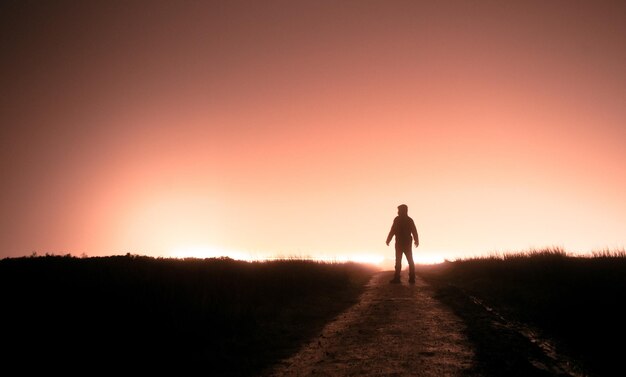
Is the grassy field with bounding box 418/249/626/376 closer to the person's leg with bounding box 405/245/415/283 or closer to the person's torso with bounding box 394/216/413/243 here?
the person's leg with bounding box 405/245/415/283

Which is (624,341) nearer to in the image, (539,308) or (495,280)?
(539,308)

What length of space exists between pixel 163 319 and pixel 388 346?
4.41m

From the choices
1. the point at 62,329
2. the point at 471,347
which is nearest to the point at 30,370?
the point at 62,329

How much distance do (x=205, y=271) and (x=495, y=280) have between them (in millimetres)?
10215

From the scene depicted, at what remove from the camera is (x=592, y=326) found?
6027 mm

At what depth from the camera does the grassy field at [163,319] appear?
561 centimetres

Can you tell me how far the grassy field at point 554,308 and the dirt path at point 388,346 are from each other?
36cm

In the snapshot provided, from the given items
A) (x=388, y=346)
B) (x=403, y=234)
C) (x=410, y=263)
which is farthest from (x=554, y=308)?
(x=403, y=234)

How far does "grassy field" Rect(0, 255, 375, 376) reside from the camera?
18.4 ft

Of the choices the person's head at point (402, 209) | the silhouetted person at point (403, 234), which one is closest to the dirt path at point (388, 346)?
the silhouetted person at point (403, 234)

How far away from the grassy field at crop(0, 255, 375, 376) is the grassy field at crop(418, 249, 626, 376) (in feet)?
9.56

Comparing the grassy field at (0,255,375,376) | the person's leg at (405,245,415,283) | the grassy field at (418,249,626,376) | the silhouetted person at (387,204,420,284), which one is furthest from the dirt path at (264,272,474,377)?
the silhouetted person at (387,204,420,284)

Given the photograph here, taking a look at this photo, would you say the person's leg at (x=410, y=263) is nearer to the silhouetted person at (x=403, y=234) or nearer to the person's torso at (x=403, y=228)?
the silhouetted person at (x=403, y=234)

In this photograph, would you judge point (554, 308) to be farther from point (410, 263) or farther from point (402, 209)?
point (402, 209)
